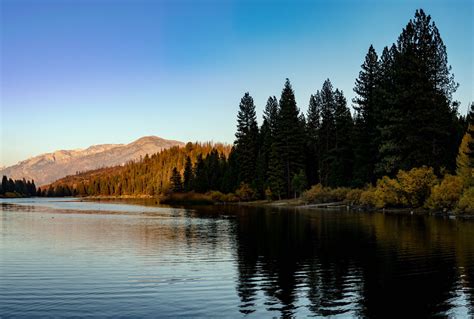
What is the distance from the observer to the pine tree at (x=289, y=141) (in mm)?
91250

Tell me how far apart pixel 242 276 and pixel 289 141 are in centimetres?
7589

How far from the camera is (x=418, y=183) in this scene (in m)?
51.1

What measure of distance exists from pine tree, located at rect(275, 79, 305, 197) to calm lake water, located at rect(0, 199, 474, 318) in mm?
60645

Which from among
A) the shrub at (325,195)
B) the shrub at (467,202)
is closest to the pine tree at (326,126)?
the shrub at (325,195)

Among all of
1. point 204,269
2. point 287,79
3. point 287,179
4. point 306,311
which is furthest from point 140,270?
point 287,79

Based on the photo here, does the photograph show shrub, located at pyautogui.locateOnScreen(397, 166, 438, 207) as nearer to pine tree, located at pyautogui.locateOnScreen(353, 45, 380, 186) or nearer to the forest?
the forest

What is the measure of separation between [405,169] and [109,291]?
1879 inches

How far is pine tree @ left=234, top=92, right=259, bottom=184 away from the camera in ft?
340

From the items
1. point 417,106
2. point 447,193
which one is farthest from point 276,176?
point 447,193

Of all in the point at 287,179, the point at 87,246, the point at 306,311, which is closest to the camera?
the point at 306,311

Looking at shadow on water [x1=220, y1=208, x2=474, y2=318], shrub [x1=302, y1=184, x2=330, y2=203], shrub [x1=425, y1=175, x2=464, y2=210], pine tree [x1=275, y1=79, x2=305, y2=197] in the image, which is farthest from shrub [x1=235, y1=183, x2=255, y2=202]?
shadow on water [x1=220, y1=208, x2=474, y2=318]

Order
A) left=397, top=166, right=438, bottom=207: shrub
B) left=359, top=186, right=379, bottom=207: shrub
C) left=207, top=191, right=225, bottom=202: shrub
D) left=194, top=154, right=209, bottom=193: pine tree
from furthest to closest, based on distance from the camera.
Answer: left=194, top=154, right=209, bottom=193: pine tree < left=207, top=191, right=225, bottom=202: shrub < left=359, top=186, right=379, bottom=207: shrub < left=397, top=166, right=438, bottom=207: shrub

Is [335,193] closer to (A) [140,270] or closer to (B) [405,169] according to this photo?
(B) [405,169]

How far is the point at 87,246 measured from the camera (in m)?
26.8
